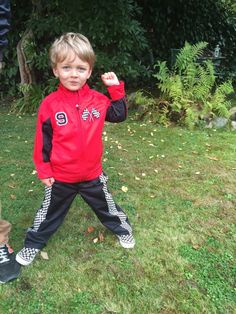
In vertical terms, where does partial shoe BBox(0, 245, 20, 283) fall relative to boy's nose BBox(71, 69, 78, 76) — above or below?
below

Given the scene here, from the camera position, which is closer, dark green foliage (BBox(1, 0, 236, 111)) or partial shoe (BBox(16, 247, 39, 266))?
partial shoe (BBox(16, 247, 39, 266))

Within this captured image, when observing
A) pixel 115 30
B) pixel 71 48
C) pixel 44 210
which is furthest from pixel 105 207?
pixel 115 30

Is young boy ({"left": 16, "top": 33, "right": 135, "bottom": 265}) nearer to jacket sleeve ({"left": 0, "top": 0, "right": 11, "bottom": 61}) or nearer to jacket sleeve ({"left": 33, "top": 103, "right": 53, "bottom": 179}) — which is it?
jacket sleeve ({"left": 33, "top": 103, "right": 53, "bottom": 179})

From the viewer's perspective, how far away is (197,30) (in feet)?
32.2

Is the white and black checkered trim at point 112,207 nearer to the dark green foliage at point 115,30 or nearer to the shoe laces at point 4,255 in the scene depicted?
the shoe laces at point 4,255

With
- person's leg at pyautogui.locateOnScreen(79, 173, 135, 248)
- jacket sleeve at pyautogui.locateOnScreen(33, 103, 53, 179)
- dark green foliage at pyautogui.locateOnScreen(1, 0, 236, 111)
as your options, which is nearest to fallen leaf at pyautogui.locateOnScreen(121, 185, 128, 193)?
person's leg at pyautogui.locateOnScreen(79, 173, 135, 248)

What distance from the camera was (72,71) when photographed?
8.20 ft

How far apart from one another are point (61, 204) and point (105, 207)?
331 millimetres

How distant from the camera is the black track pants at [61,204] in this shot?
9.05ft

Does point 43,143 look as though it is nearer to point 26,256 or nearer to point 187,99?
point 26,256

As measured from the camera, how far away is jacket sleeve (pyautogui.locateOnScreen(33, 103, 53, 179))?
2.55 meters

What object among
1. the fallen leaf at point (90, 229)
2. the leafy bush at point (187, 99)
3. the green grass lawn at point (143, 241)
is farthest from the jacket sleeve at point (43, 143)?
the leafy bush at point (187, 99)

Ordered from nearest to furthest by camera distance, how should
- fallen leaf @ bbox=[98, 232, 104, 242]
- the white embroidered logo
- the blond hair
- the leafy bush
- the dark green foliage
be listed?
1. the blond hair
2. the white embroidered logo
3. fallen leaf @ bbox=[98, 232, 104, 242]
4. the leafy bush
5. the dark green foliage

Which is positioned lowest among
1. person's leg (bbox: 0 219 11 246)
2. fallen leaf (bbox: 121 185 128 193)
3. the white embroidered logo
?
fallen leaf (bbox: 121 185 128 193)
